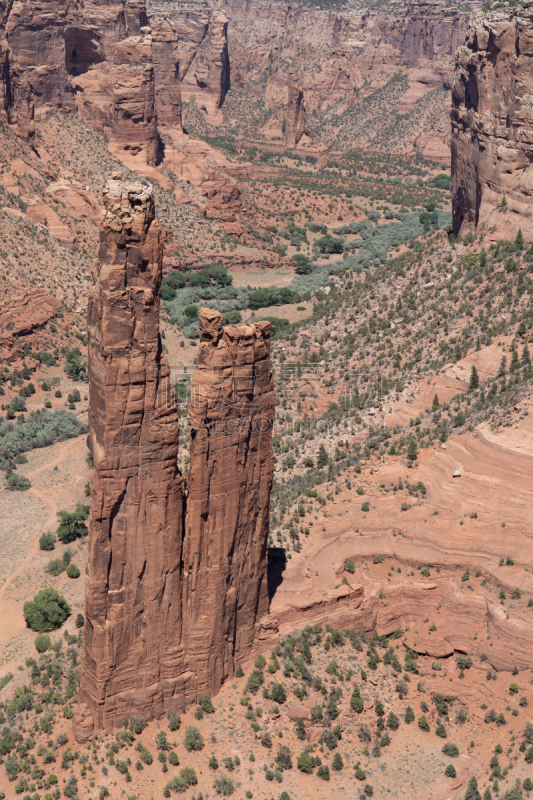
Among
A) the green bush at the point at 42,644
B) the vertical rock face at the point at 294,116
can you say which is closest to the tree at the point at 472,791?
the green bush at the point at 42,644

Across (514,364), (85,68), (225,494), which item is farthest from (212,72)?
(225,494)

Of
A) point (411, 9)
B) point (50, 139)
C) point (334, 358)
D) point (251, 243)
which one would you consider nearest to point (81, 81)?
point (50, 139)

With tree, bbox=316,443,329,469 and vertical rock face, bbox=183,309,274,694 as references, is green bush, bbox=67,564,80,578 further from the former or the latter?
vertical rock face, bbox=183,309,274,694

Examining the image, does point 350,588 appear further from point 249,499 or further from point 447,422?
point 447,422

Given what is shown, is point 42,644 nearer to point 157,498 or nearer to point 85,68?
point 157,498

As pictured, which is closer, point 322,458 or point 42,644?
point 42,644

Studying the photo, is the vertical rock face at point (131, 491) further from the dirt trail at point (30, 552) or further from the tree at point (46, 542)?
the tree at point (46, 542)

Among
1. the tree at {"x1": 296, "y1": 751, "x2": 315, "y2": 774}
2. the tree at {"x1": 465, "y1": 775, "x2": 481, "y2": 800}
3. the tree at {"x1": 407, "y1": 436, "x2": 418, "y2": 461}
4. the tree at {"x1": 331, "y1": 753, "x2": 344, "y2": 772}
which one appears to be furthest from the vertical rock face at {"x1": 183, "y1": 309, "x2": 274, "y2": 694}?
the tree at {"x1": 407, "y1": 436, "x2": 418, "y2": 461}
